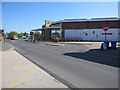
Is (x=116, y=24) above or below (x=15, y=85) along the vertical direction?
above

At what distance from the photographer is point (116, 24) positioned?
3859cm

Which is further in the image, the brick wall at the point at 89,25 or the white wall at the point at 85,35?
the white wall at the point at 85,35

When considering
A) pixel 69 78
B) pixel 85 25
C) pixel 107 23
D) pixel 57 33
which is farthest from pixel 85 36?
pixel 69 78

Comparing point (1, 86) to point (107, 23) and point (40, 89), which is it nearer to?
point (40, 89)

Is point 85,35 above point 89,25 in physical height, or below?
below

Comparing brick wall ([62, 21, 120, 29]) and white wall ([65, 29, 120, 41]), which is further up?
brick wall ([62, 21, 120, 29])

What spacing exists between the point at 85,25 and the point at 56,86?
3819 cm

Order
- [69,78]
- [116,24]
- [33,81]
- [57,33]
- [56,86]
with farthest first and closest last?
[57,33], [116,24], [69,78], [33,81], [56,86]

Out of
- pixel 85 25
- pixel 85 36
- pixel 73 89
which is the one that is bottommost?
pixel 73 89

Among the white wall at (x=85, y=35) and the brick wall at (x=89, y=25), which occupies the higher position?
the brick wall at (x=89, y=25)

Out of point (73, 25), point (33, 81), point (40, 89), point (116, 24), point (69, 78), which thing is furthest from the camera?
point (73, 25)

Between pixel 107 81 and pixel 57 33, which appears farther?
pixel 57 33

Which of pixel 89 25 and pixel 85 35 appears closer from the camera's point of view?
pixel 89 25

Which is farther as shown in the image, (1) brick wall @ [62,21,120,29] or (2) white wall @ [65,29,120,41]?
(2) white wall @ [65,29,120,41]
